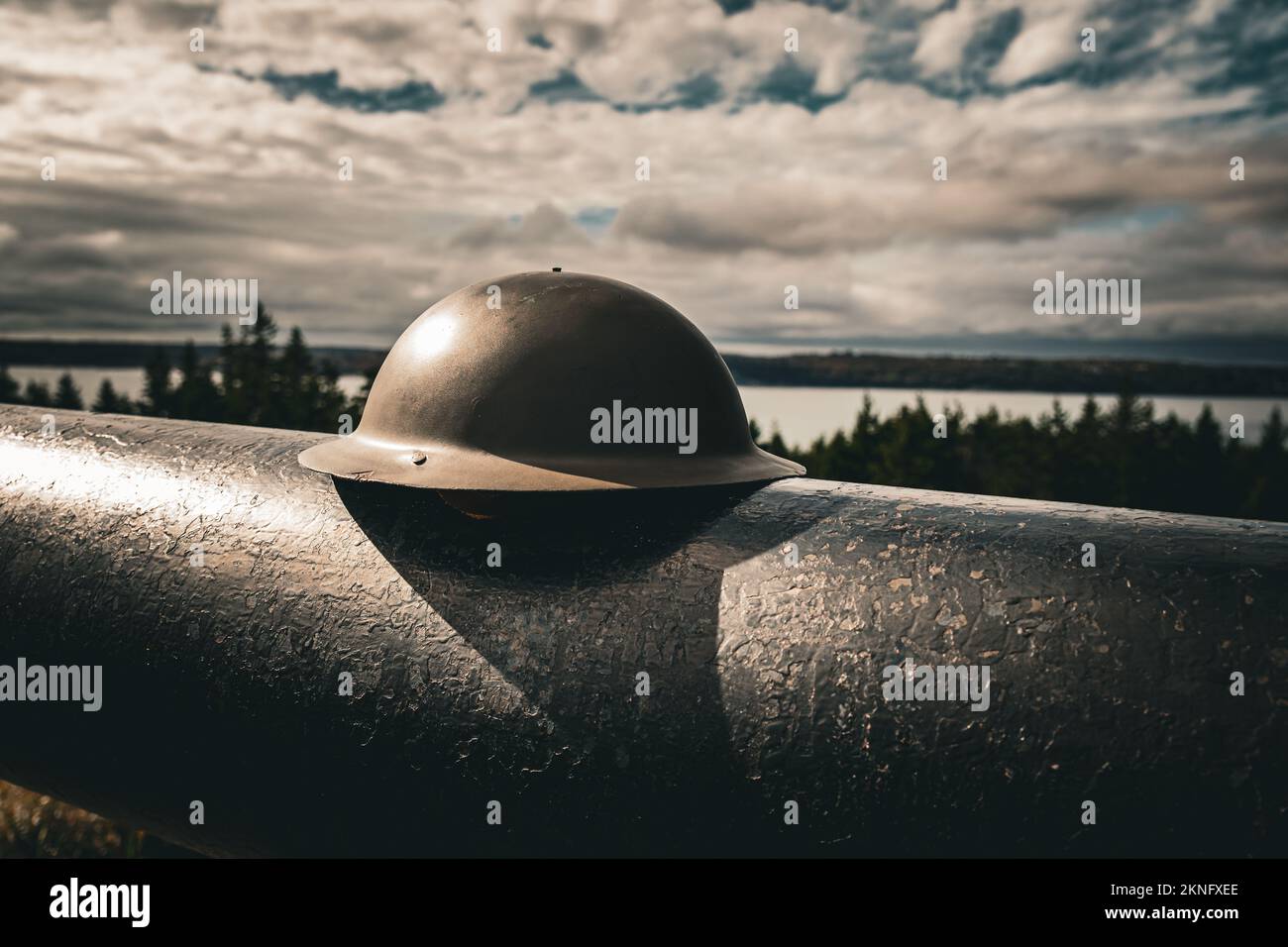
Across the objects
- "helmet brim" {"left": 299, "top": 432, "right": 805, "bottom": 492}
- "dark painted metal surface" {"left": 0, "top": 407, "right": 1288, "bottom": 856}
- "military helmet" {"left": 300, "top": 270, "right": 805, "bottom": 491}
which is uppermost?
"military helmet" {"left": 300, "top": 270, "right": 805, "bottom": 491}

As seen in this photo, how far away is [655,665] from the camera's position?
251 centimetres

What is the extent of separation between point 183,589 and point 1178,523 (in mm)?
2995

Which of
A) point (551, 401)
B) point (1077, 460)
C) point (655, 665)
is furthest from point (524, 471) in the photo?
point (1077, 460)

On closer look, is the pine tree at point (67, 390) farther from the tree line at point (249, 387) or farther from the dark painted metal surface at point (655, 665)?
the dark painted metal surface at point (655, 665)

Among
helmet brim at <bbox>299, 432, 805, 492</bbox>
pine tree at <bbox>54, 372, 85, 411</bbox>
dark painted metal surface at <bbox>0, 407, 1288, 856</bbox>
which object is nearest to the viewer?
dark painted metal surface at <bbox>0, 407, 1288, 856</bbox>

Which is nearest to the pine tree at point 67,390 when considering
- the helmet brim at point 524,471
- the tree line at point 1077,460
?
the tree line at point 1077,460

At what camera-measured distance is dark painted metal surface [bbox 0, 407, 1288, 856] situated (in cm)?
212

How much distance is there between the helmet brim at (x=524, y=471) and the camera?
8.95 feet

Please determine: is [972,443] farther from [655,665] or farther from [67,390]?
[655,665]

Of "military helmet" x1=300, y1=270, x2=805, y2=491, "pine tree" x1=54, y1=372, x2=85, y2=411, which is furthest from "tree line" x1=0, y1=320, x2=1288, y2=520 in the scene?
"military helmet" x1=300, y1=270, x2=805, y2=491

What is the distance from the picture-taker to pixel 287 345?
2489 cm

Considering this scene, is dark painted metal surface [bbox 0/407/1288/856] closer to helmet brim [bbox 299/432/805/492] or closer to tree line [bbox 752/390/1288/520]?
helmet brim [bbox 299/432/805/492]

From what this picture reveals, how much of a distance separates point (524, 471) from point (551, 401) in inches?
9.2
